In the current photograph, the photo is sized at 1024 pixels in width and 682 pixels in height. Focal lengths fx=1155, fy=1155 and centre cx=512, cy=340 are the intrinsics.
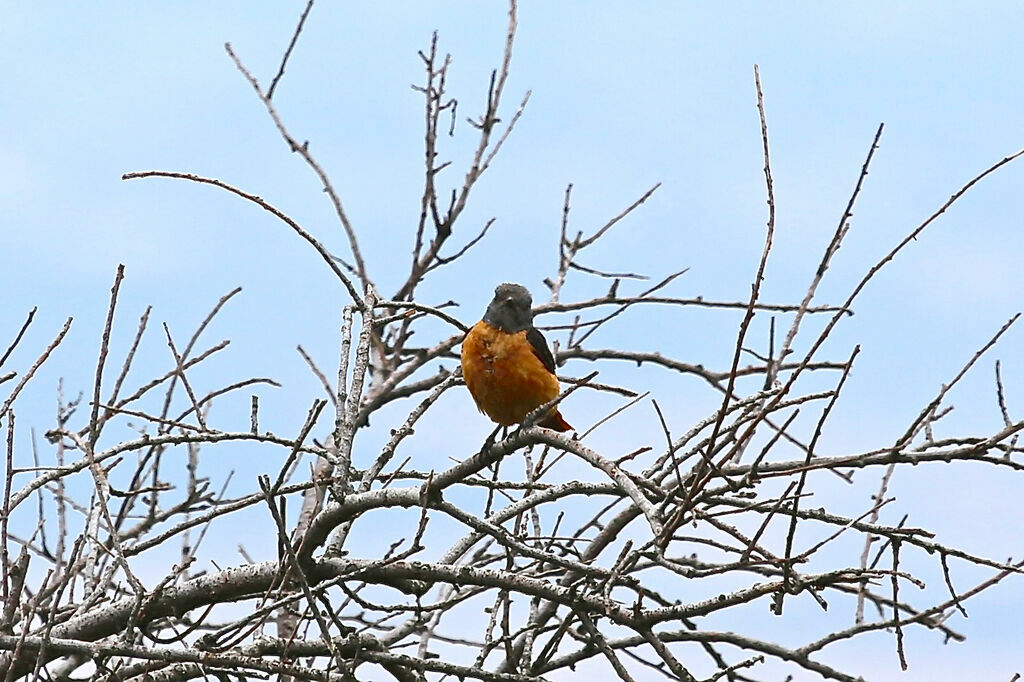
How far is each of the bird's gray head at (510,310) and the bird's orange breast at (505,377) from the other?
153 millimetres

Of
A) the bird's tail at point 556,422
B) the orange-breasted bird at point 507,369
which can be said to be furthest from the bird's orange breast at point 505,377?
the bird's tail at point 556,422

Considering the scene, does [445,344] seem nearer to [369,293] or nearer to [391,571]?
[369,293]

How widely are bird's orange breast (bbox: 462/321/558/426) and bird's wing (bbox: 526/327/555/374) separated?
6cm

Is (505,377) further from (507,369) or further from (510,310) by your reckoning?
(510,310)

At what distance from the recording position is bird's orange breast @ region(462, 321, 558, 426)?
511 centimetres

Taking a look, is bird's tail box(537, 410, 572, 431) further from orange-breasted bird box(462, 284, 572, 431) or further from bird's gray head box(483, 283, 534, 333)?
bird's gray head box(483, 283, 534, 333)

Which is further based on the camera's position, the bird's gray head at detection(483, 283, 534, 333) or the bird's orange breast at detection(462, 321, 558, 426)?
the bird's gray head at detection(483, 283, 534, 333)

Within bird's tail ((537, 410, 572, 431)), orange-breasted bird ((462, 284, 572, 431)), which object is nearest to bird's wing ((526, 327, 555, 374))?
orange-breasted bird ((462, 284, 572, 431))

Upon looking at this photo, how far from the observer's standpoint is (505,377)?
5.11 m

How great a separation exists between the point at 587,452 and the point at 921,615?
121 centimetres

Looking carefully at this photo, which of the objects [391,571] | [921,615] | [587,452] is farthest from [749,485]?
[391,571]

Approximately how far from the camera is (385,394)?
7.43 metres

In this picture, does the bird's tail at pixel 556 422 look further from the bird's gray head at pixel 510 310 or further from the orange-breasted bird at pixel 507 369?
the bird's gray head at pixel 510 310

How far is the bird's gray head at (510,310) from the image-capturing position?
5.43m
